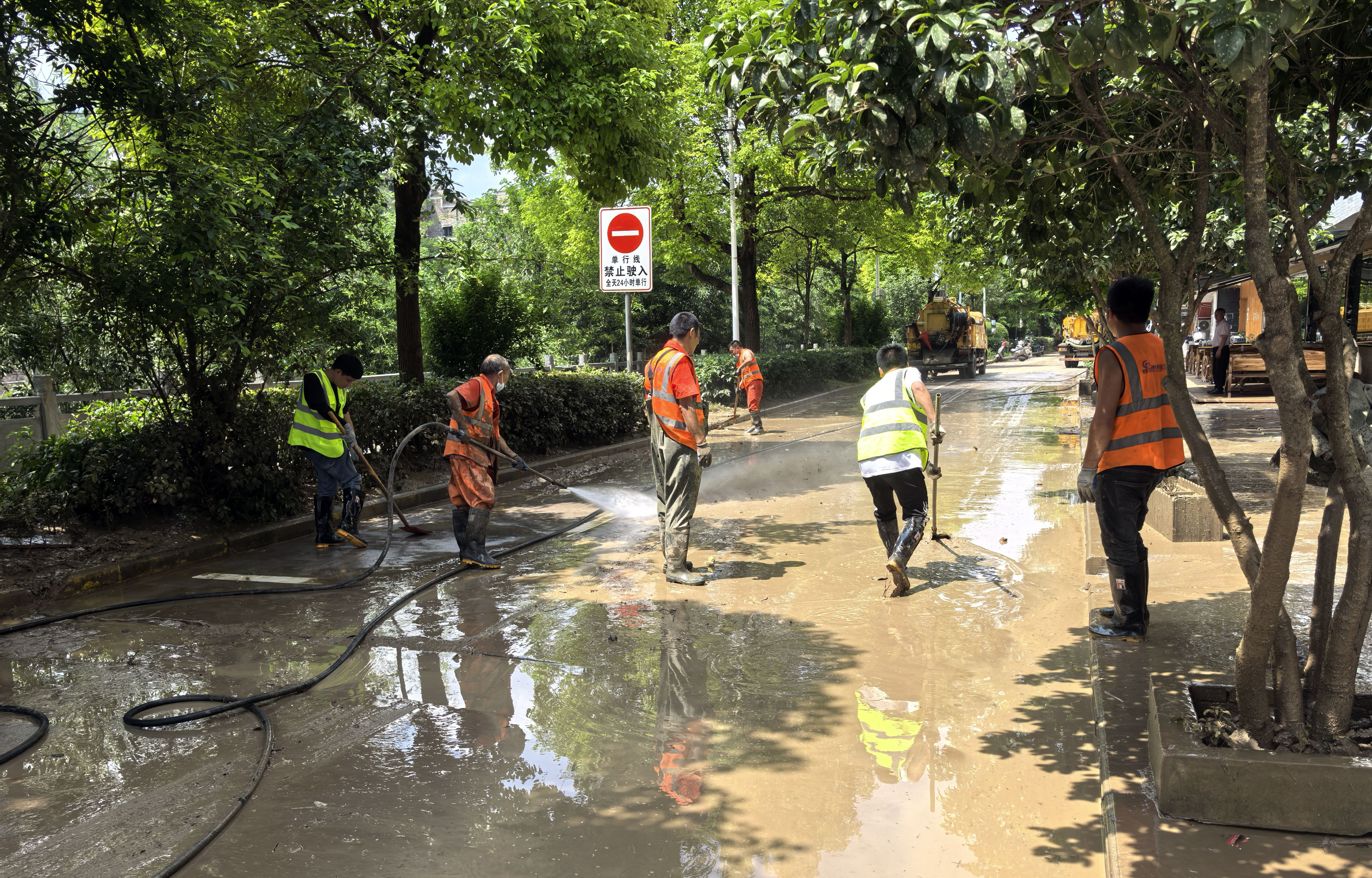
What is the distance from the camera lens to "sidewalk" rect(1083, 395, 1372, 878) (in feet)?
9.94

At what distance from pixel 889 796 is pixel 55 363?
28.6ft

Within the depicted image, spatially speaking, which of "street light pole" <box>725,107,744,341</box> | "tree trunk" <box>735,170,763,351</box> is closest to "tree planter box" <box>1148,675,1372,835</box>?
"street light pole" <box>725,107,744,341</box>

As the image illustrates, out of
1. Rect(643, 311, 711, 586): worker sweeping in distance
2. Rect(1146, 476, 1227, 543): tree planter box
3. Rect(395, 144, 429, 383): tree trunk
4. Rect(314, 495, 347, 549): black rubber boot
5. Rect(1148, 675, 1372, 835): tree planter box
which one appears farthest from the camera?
Rect(395, 144, 429, 383): tree trunk

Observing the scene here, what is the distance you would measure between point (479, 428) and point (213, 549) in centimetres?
267

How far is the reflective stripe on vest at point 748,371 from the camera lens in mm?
17016

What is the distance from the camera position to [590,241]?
78.7 feet

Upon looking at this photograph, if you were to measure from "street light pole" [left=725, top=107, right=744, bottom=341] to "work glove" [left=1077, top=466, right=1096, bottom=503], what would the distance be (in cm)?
1538

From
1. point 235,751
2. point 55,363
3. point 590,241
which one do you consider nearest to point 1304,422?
point 235,751

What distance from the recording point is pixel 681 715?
14.9ft

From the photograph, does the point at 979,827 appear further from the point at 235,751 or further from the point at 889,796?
the point at 235,751

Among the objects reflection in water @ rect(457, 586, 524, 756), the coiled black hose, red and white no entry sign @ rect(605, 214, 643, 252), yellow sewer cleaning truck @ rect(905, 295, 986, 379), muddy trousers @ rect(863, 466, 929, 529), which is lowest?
reflection in water @ rect(457, 586, 524, 756)

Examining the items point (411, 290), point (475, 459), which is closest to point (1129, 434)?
point (475, 459)

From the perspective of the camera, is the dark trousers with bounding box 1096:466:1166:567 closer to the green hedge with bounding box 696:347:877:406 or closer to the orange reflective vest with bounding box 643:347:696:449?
the orange reflective vest with bounding box 643:347:696:449

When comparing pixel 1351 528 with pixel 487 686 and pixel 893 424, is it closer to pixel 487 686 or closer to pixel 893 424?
pixel 893 424
